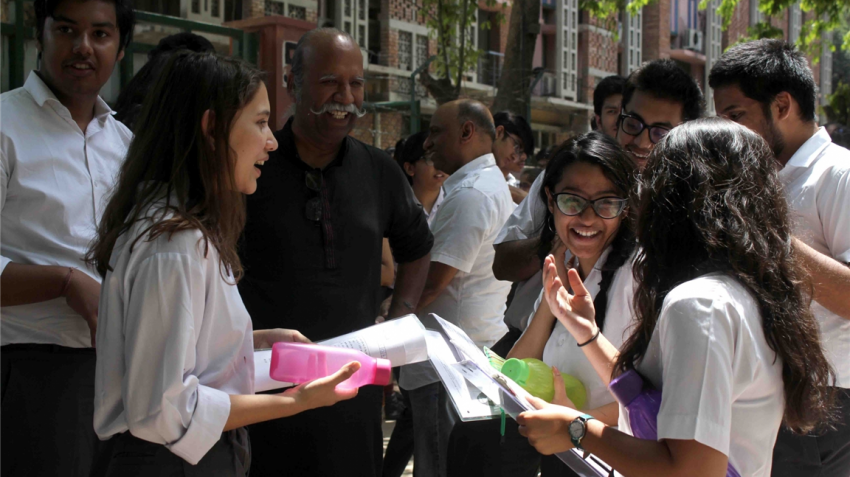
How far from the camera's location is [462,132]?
3762mm

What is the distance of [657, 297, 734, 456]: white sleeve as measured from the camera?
1.40 m

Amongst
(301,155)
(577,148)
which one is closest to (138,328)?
(301,155)

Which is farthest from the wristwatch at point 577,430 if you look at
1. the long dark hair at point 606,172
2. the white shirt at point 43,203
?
the white shirt at point 43,203

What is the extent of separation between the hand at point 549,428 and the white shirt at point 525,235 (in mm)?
1166

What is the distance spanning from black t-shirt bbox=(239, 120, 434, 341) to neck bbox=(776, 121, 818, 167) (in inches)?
51.3

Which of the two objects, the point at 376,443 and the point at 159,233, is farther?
the point at 376,443

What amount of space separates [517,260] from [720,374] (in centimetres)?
155

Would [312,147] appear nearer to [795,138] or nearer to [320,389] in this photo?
[320,389]

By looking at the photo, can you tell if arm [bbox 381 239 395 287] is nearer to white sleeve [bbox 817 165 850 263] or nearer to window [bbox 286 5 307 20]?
white sleeve [bbox 817 165 850 263]

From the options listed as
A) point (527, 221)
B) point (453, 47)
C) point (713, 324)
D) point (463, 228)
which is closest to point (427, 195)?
point (463, 228)

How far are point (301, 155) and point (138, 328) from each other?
1.20 metres

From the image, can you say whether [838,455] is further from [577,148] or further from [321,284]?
[321,284]

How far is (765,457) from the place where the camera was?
61.0 inches

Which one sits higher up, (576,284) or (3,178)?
(3,178)
